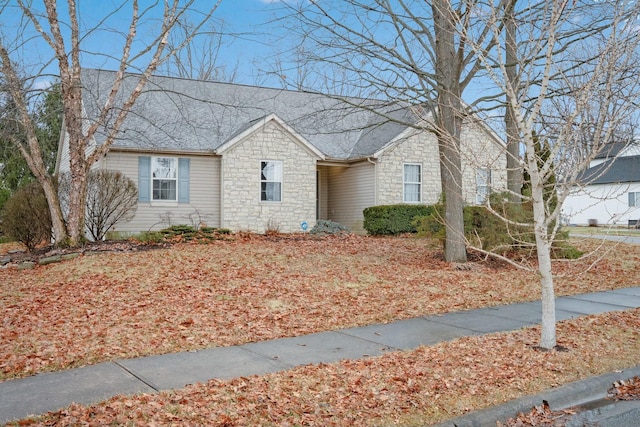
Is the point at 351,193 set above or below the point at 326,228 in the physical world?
above

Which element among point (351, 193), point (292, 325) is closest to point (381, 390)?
point (292, 325)

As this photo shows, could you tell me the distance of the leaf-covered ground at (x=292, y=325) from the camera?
4.77 metres

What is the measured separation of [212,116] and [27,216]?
8.20 meters

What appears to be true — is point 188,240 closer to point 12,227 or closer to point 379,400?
point 12,227

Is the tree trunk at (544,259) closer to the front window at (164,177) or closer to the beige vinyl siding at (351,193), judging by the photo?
the front window at (164,177)

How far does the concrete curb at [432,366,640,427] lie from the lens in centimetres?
470

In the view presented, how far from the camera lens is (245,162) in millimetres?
19766

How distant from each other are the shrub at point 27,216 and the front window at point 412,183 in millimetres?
12893

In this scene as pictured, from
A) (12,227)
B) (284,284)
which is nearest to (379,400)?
(284,284)

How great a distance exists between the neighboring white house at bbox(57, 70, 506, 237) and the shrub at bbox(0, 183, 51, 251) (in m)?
2.84

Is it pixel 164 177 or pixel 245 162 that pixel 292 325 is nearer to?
pixel 245 162

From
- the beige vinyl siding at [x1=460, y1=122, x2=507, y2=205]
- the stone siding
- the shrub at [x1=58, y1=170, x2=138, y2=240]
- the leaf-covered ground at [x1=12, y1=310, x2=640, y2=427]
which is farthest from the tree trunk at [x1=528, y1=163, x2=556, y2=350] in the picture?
the stone siding

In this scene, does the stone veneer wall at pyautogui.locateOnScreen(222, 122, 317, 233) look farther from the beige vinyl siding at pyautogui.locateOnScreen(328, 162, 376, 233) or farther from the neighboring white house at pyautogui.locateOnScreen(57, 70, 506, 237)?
the beige vinyl siding at pyautogui.locateOnScreen(328, 162, 376, 233)

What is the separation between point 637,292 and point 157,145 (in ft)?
48.2
